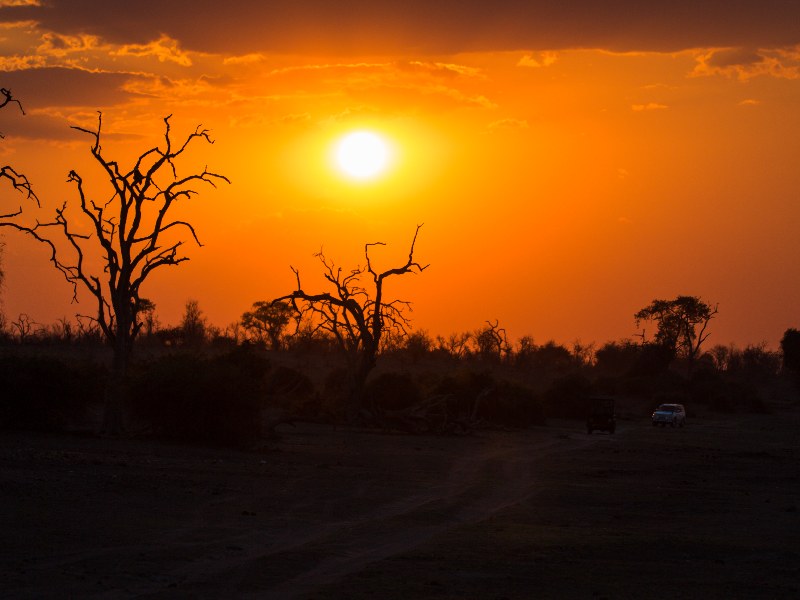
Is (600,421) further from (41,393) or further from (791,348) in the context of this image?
(791,348)

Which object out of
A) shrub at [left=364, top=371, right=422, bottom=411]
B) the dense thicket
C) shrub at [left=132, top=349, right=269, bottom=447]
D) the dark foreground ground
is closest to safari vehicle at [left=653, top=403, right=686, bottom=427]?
the dense thicket

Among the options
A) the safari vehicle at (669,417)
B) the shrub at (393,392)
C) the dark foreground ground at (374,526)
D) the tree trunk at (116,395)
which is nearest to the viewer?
the dark foreground ground at (374,526)

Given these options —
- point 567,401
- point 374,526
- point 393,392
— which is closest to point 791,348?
point 567,401

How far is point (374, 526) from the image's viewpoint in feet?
59.0

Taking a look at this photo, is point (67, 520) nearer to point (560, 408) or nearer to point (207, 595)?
point (207, 595)

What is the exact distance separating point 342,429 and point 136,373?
46.8 ft

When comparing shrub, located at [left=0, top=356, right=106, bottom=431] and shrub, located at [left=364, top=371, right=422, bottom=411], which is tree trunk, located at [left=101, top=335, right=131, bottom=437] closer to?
shrub, located at [left=0, top=356, right=106, bottom=431]

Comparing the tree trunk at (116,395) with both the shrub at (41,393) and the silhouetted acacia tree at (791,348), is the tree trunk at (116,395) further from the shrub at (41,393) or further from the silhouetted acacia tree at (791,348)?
the silhouetted acacia tree at (791,348)

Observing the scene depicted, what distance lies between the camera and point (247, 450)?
102 ft

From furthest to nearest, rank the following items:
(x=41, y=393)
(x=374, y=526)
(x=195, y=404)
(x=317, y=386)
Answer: (x=317, y=386) → (x=195, y=404) → (x=41, y=393) → (x=374, y=526)

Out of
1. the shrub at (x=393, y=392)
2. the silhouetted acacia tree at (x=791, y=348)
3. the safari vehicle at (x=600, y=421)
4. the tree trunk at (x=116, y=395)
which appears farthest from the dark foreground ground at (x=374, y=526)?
the silhouetted acacia tree at (x=791, y=348)

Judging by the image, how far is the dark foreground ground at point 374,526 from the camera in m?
13.0

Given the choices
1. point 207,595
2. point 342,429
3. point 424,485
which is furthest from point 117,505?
point 342,429

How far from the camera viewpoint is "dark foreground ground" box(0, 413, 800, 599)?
12953 mm
